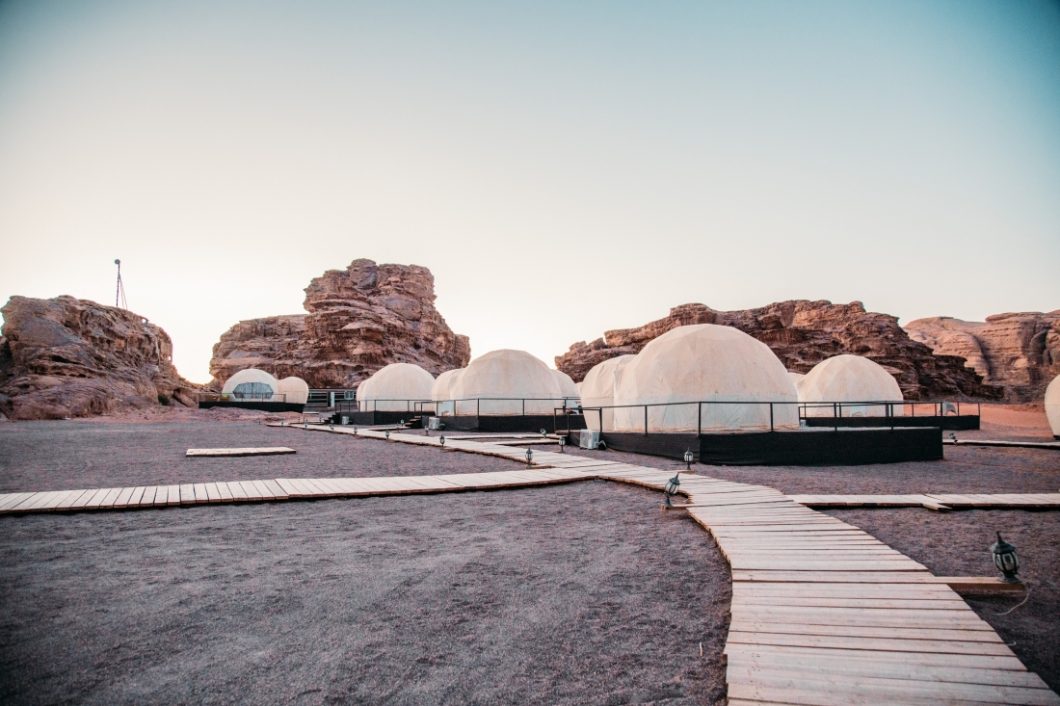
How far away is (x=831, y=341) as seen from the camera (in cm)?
6669

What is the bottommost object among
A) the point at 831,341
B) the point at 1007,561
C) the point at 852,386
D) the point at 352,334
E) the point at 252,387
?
the point at 1007,561

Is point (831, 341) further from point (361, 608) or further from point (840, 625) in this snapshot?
point (361, 608)

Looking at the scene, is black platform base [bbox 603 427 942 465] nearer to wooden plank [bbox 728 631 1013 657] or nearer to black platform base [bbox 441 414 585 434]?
wooden plank [bbox 728 631 1013 657]

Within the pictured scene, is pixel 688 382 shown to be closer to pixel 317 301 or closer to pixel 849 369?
pixel 849 369

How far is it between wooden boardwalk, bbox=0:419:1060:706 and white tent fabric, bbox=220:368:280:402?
197ft

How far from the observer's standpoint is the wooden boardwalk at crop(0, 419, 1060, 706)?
8.09 feet

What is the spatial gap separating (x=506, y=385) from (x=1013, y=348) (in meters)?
87.2

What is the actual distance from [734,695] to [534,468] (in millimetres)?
8767

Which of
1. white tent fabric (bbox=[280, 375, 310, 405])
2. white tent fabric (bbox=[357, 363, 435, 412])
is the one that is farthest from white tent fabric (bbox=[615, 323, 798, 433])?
white tent fabric (bbox=[280, 375, 310, 405])

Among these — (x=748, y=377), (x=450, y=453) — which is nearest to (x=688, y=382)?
(x=748, y=377)

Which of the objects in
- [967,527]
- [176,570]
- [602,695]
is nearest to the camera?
[602,695]

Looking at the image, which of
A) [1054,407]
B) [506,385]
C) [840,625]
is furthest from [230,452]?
[1054,407]

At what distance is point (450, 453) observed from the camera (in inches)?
588

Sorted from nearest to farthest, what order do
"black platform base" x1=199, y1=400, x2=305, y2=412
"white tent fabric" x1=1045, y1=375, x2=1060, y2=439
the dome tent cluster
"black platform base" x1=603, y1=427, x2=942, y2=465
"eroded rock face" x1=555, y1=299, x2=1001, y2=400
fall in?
"black platform base" x1=603, y1=427, x2=942, y2=465 < the dome tent cluster < "white tent fabric" x1=1045, y1=375, x2=1060, y2=439 < "black platform base" x1=199, y1=400, x2=305, y2=412 < "eroded rock face" x1=555, y1=299, x2=1001, y2=400
